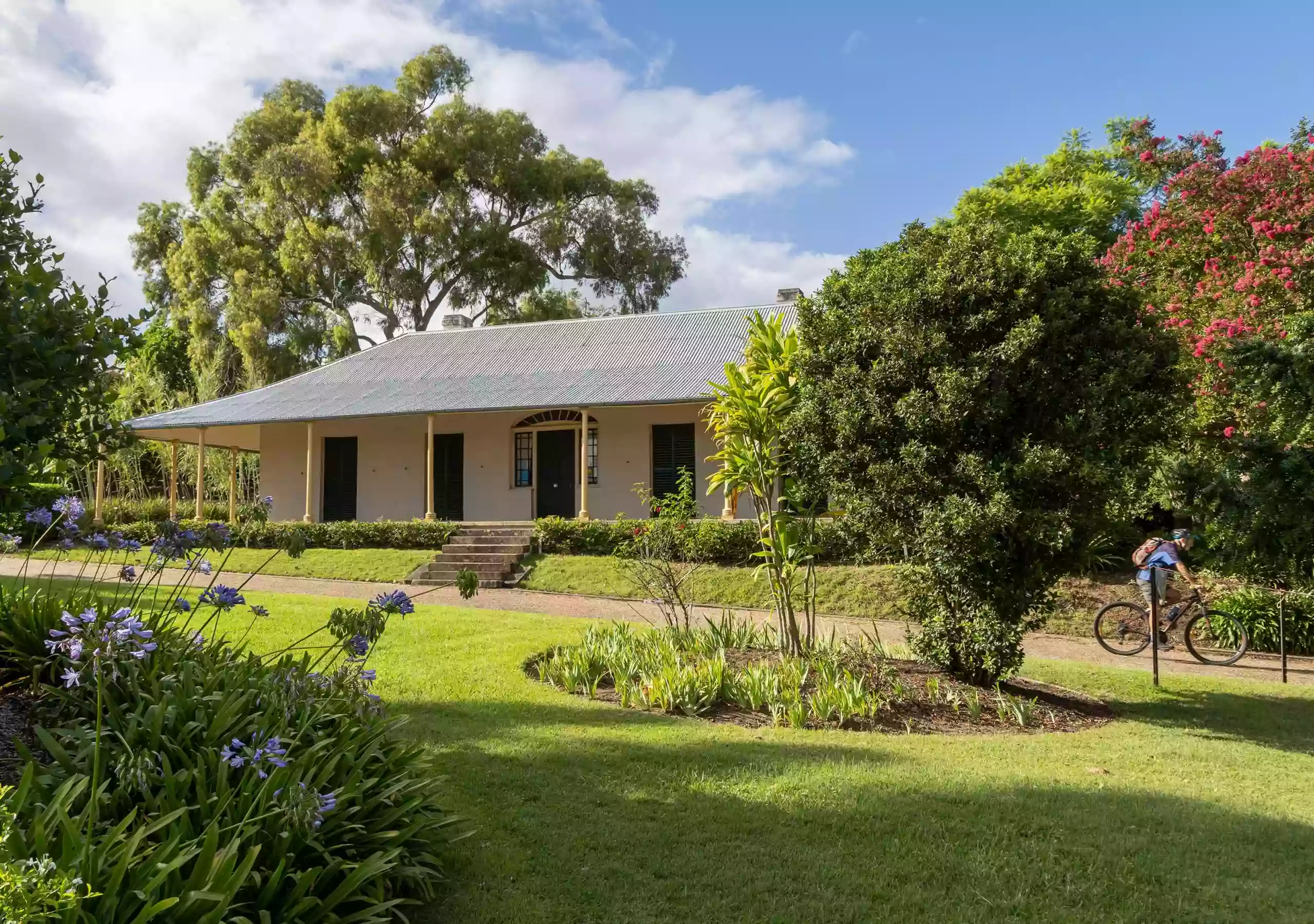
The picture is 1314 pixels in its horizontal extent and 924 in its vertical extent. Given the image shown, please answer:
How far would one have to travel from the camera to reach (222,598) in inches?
133

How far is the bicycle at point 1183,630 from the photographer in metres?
10.2

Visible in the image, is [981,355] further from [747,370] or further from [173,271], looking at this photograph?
[173,271]

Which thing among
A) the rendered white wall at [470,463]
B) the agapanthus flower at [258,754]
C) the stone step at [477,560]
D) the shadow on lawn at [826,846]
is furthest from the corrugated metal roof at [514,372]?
the agapanthus flower at [258,754]

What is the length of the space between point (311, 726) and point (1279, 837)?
14.4ft

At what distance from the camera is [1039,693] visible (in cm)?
720

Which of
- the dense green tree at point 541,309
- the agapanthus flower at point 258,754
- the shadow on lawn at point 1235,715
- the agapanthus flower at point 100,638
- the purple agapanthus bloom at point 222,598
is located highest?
the dense green tree at point 541,309

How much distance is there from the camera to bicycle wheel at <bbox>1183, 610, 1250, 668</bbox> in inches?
392

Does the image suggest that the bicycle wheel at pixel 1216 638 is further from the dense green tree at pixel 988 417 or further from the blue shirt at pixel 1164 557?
the dense green tree at pixel 988 417

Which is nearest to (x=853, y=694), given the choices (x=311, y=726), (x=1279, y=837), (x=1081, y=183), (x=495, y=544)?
(x=1279, y=837)

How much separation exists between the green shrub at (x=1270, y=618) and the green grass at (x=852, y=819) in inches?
191

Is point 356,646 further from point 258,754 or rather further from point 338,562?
point 338,562

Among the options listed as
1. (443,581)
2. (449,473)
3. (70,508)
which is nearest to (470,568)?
(443,581)

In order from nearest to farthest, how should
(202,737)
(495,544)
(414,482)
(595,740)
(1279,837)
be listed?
(202,737)
(1279,837)
(595,740)
(495,544)
(414,482)

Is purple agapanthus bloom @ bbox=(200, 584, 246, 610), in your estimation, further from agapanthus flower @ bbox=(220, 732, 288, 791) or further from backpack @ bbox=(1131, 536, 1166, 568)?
backpack @ bbox=(1131, 536, 1166, 568)
